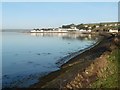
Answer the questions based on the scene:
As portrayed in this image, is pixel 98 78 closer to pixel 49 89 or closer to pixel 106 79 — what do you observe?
pixel 106 79

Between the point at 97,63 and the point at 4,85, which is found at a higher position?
the point at 97,63

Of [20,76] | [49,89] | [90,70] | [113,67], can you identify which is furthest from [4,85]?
[113,67]

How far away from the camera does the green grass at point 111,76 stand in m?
13.8

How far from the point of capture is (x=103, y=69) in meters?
16.0

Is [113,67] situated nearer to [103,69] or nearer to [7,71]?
[103,69]

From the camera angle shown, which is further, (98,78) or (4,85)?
(4,85)

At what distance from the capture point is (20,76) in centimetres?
2572

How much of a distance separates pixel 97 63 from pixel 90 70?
0.85 m

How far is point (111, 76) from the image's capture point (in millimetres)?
14812

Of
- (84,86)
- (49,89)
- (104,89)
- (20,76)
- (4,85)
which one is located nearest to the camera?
(104,89)

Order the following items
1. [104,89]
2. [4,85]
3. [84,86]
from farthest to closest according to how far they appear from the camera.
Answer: [4,85]
[84,86]
[104,89]

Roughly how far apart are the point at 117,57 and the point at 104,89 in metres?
4.70

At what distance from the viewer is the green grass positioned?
1382 centimetres

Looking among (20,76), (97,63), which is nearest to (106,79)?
(97,63)
